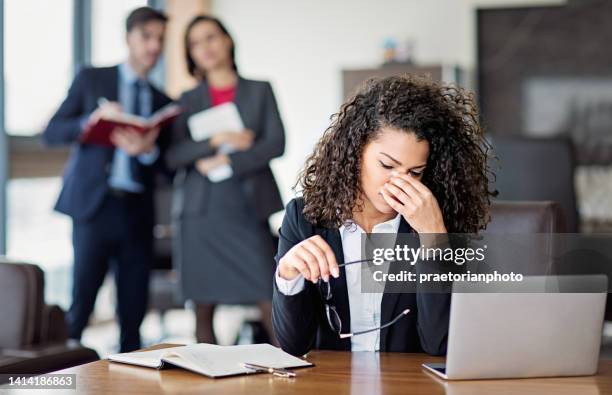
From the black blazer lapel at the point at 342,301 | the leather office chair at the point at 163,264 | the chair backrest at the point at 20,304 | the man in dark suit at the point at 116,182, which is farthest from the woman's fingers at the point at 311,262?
the leather office chair at the point at 163,264

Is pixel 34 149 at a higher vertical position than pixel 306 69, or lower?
lower

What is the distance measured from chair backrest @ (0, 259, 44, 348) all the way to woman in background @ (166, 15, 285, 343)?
1197mm

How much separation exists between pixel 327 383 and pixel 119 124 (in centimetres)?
217

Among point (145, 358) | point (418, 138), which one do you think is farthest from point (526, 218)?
point (145, 358)

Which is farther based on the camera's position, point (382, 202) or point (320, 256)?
point (382, 202)

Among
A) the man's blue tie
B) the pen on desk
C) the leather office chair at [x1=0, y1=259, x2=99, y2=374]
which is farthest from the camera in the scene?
the man's blue tie

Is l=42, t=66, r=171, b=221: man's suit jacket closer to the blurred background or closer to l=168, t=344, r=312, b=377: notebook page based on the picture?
the blurred background

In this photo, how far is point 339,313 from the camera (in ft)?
6.61

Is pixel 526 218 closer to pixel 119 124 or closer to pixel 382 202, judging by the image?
pixel 382 202

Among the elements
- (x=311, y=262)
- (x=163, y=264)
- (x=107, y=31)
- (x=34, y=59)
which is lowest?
(x=163, y=264)

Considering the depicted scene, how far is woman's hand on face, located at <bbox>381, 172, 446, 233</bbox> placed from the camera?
1.94 m

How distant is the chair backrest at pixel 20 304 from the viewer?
8.25 feet

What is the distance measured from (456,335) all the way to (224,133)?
2238mm

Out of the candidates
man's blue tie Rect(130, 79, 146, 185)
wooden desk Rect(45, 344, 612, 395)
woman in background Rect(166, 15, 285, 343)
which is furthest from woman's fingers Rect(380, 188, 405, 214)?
man's blue tie Rect(130, 79, 146, 185)
